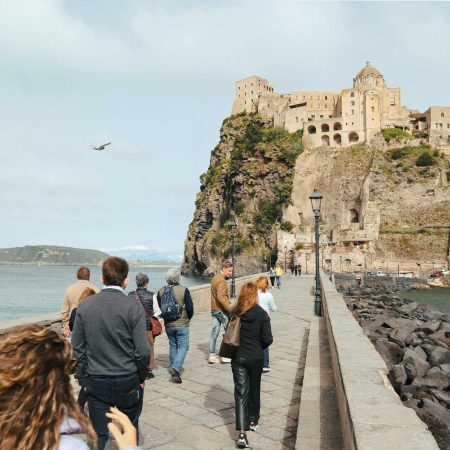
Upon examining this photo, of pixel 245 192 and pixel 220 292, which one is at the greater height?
pixel 245 192

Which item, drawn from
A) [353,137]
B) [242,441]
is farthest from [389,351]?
[353,137]

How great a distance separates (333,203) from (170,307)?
71.9 meters

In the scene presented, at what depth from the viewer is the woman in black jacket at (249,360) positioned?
531 centimetres

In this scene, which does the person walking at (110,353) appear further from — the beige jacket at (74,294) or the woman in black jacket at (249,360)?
→ the beige jacket at (74,294)

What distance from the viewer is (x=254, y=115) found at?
92000 mm

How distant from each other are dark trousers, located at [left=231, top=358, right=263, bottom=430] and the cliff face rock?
217ft

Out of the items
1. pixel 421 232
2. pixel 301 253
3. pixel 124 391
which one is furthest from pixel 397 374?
pixel 421 232

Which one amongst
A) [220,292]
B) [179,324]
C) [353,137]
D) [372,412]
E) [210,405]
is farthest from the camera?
[353,137]

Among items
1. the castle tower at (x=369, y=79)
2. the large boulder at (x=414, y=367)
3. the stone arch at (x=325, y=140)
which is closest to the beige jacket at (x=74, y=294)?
the large boulder at (x=414, y=367)

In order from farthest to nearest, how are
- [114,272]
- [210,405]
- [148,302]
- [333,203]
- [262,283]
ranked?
1. [333,203]
2. [262,283]
3. [148,302]
4. [210,405]
5. [114,272]

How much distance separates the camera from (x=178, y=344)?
7.55 meters

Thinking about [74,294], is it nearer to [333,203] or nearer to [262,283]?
[262,283]

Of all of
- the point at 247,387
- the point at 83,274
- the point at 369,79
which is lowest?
the point at 247,387

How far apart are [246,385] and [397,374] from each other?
2.93 meters
